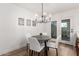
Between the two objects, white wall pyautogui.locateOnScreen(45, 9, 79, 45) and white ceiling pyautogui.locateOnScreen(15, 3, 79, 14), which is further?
white wall pyautogui.locateOnScreen(45, 9, 79, 45)

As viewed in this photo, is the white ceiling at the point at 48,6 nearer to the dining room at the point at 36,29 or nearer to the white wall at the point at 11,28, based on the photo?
the dining room at the point at 36,29

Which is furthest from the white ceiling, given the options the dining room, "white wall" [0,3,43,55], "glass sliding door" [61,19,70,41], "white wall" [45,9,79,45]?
"glass sliding door" [61,19,70,41]

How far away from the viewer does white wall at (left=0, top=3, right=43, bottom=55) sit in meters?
3.24

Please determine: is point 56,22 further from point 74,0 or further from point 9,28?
point 74,0

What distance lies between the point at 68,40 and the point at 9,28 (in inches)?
129

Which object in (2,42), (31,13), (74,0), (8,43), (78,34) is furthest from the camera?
(31,13)

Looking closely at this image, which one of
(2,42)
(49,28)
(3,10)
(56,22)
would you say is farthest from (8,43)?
(56,22)

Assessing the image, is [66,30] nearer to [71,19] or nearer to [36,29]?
Result: [71,19]

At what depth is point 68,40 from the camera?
4.68 m

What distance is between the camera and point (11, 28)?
358 cm

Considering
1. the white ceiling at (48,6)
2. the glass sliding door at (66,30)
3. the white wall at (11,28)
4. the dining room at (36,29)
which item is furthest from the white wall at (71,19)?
the white wall at (11,28)

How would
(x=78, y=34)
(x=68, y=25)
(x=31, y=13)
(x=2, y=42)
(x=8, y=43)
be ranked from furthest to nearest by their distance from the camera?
(x=68, y=25) → (x=31, y=13) → (x=78, y=34) → (x=8, y=43) → (x=2, y=42)

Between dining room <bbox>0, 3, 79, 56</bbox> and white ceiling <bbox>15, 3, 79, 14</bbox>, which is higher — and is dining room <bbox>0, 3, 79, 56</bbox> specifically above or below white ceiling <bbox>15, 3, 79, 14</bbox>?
below

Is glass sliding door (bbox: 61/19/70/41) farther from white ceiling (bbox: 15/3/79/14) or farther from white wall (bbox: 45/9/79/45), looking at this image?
white ceiling (bbox: 15/3/79/14)
